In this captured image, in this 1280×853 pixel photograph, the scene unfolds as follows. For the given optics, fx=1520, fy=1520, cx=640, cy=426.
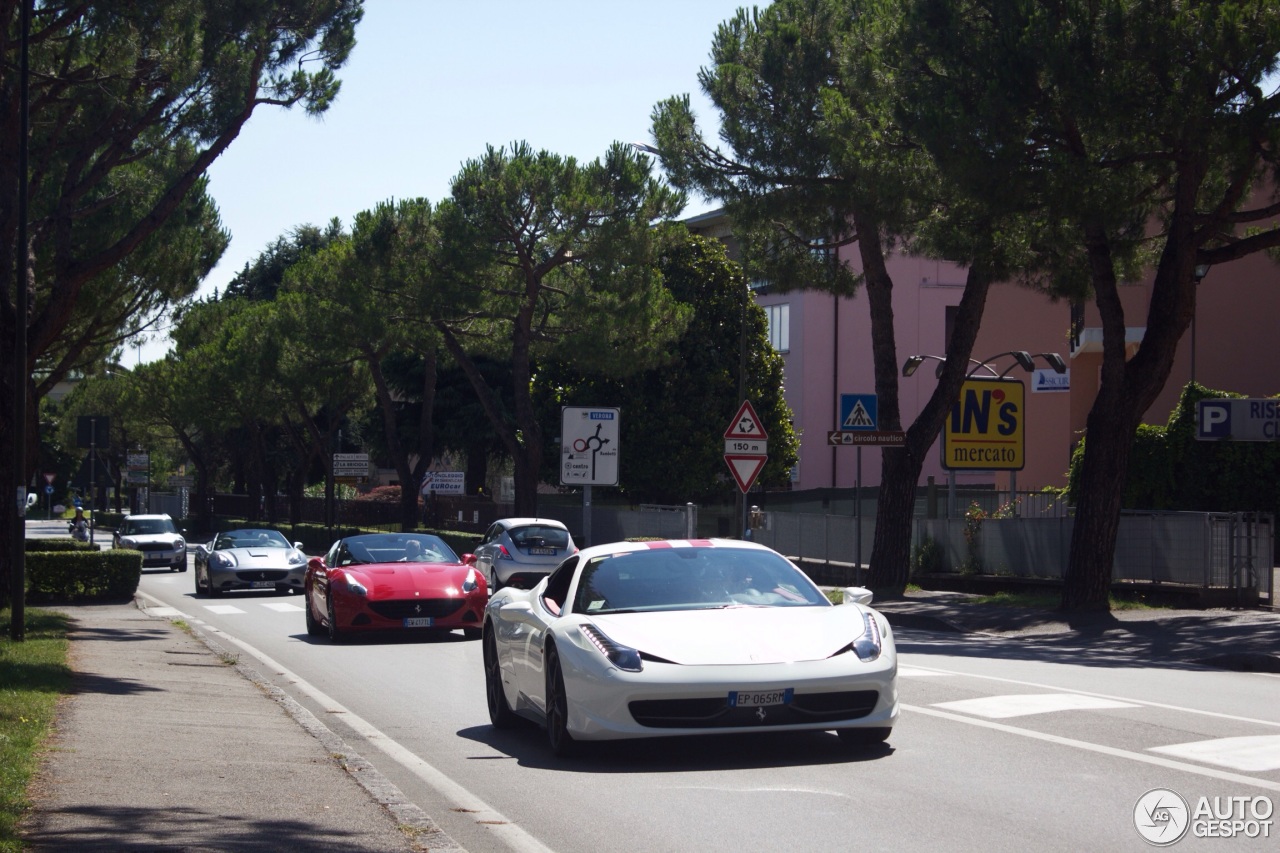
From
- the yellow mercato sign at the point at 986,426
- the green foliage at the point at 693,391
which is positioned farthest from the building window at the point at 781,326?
the yellow mercato sign at the point at 986,426

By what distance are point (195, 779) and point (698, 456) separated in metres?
40.9

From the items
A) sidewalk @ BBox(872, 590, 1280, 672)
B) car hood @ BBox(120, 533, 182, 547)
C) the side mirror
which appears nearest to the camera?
the side mirror

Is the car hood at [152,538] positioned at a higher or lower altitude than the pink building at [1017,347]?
lower

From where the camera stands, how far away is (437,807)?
8055 millimetres

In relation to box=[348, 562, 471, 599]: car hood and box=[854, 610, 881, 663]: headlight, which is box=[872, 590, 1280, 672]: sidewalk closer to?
box=[348, 562, 471, 599]: car hood

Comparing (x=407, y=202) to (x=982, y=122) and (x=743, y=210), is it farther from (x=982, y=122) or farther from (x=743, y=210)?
(x=982, y=122)

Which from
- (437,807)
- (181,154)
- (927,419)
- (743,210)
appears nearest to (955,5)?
(743,210)

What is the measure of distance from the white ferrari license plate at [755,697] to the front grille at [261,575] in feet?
74.2

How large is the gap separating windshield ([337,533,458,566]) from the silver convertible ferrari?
379 inches

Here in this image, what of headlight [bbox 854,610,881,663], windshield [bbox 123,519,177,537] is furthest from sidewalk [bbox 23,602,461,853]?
windshield [bbox 123,519,177,537]

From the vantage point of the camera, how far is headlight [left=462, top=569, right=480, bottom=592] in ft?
61.5

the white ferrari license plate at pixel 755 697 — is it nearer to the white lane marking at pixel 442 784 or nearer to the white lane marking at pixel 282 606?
the white lane marking at pixel 442 784
